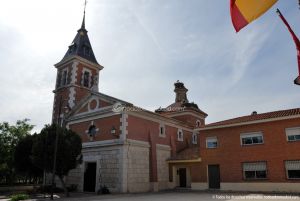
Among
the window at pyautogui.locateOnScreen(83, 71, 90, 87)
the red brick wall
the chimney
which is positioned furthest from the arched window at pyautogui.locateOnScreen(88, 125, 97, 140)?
the chimney

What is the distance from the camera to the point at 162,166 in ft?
79.8

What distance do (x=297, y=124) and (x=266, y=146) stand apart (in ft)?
8.64

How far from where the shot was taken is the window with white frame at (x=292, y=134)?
1892 cm

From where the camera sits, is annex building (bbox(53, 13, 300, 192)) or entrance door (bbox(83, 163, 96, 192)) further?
entrance door (bbox(83, 163, 96, 192))

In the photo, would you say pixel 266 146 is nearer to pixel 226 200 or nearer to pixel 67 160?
pixel 226 200

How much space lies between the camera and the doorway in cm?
2214

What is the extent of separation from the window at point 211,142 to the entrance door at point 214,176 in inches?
65.1

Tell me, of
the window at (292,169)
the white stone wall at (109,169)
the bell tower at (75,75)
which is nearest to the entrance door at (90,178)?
the white stone wall at (109,169)

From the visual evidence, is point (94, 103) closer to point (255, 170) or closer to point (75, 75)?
point (75, 75)

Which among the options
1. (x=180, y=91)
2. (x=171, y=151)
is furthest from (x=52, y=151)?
(x=180, y=91)

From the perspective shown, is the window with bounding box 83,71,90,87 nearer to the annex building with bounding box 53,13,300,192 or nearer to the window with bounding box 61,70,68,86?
the annex building with bounding box 53,13,300,192

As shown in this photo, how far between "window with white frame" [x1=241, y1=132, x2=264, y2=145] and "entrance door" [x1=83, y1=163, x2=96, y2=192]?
12.2m

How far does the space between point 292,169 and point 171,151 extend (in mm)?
10609

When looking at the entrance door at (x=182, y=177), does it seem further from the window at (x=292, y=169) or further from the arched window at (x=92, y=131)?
the window at (x=292, y=169)
